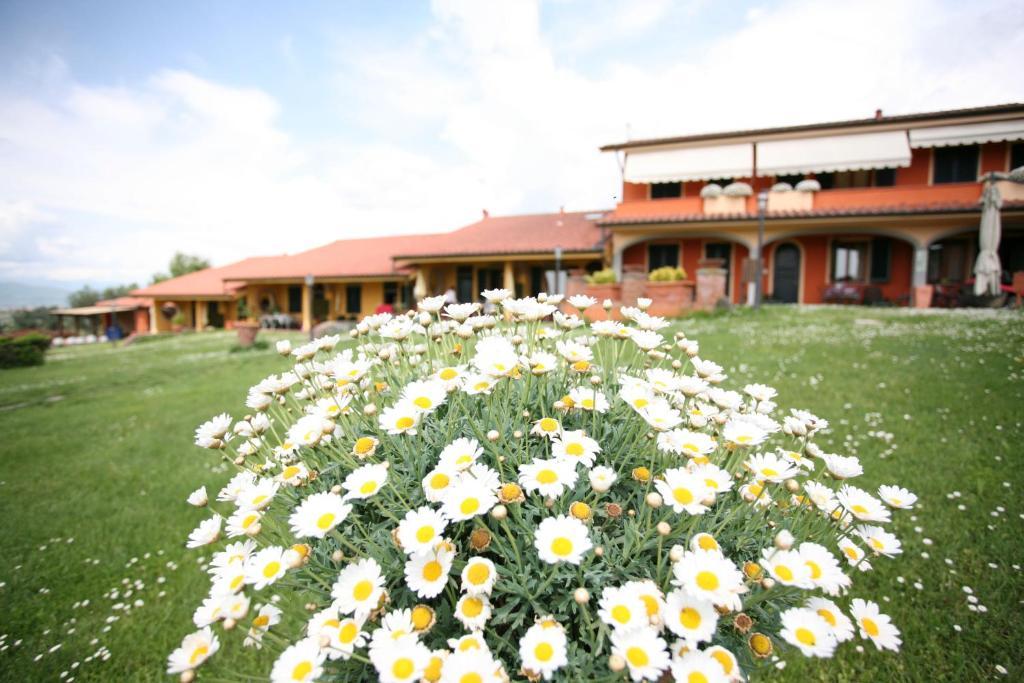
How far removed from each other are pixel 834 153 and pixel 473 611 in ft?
57.0

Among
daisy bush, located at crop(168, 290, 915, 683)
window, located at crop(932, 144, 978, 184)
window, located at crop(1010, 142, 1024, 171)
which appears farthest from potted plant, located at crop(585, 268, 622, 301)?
window, located at crop(1010, 142, 1024, 171)

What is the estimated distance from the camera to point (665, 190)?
648 inches

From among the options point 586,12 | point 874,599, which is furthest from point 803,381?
point 586,12

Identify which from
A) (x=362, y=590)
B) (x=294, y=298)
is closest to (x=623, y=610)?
(x=362, y=590)

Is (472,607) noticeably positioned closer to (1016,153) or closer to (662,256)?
(662,256)

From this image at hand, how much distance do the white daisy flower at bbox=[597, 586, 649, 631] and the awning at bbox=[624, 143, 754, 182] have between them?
53.3 ft

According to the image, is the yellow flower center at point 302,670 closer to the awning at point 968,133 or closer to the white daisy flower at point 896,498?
the white daisy flower at point 896,498

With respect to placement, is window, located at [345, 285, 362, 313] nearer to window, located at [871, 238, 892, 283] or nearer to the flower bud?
window, located at [871, 238, 892, 283]

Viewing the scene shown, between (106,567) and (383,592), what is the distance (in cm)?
319

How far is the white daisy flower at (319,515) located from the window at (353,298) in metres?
20.9

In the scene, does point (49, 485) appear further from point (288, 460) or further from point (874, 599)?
point (874, 599)

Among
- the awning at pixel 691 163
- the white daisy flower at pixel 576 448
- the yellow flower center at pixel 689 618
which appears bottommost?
the yellow flower center at pixel 689 618

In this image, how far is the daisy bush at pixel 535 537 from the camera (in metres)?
0.87

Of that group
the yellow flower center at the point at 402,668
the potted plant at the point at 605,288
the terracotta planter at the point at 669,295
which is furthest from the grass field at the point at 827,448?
the potted plant at the point at 605,288
